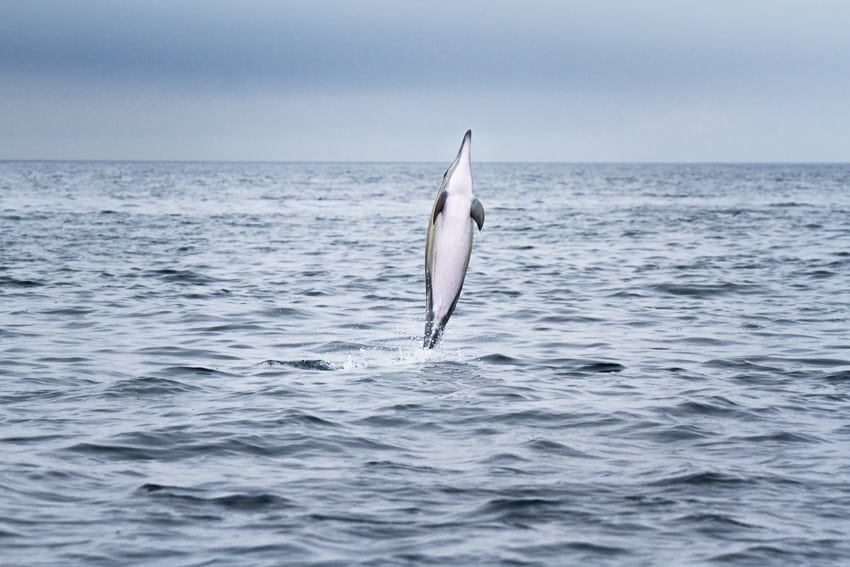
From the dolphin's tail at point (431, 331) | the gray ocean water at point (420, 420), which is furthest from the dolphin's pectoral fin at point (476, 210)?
the gray ocean water at point (420, 420)

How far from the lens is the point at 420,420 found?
10070mm

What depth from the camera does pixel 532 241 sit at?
3647cm

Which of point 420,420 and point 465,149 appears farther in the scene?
point 420,420

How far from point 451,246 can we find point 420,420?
295 cm

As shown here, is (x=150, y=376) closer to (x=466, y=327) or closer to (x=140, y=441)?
(x=140, y=441)

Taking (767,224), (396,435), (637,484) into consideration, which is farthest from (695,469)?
(767,224)

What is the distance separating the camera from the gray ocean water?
22.7 ft

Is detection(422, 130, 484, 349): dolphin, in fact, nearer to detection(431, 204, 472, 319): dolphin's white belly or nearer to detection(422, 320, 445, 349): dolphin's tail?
detection(431, 204, 472, 319): dolphin's white belly

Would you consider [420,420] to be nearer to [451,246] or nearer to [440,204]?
[451,246]

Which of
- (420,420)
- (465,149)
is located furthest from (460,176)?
(420,420)

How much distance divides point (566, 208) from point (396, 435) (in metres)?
53.7

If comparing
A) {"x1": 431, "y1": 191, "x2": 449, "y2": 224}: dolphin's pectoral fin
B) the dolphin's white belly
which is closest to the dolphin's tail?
the dolphin's white belly

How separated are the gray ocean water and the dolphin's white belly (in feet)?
5.00

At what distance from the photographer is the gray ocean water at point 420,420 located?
692cm
